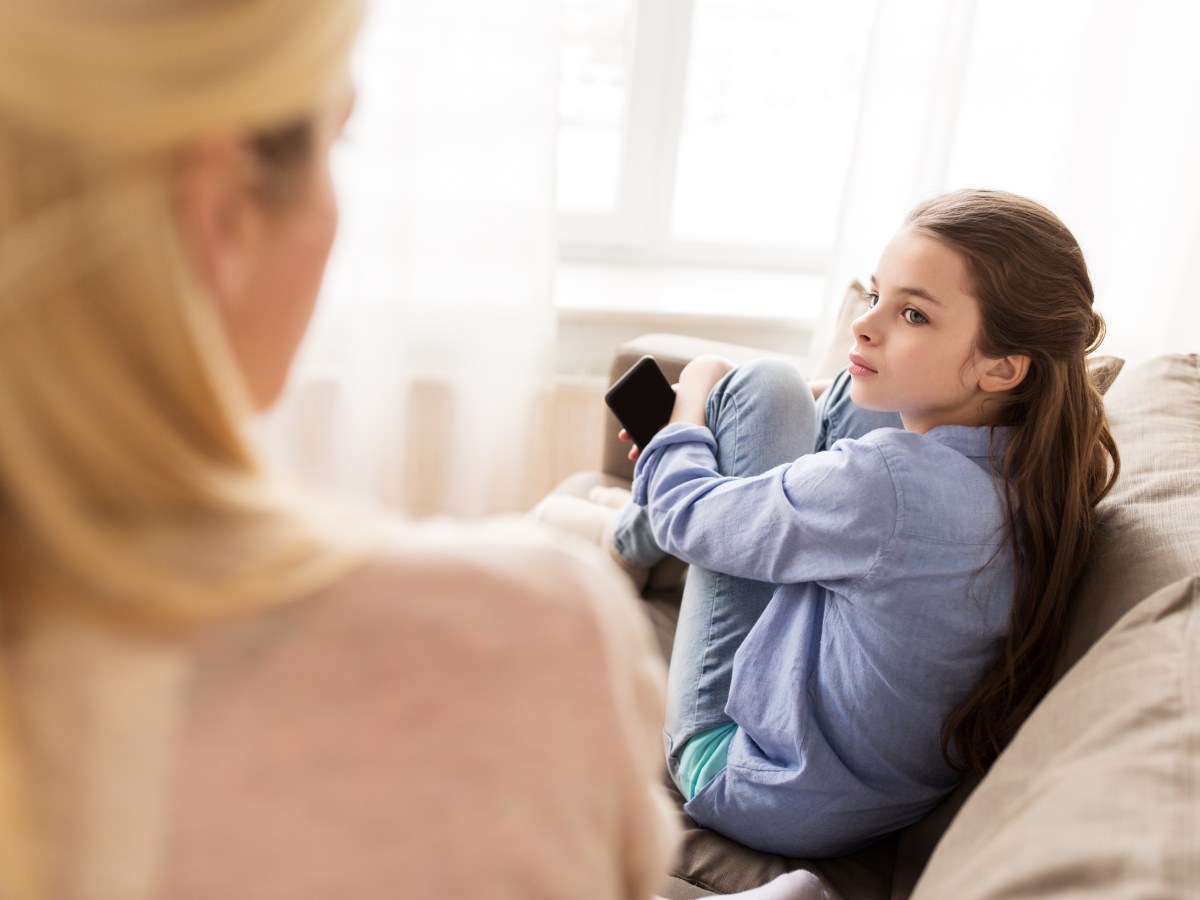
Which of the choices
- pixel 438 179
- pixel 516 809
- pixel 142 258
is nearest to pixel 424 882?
pixel 516 809

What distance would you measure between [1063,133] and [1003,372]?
3.97 feet

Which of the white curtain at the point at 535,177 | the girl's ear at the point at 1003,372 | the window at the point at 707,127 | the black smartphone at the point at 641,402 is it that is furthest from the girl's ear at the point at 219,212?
the window at the point at 707,127

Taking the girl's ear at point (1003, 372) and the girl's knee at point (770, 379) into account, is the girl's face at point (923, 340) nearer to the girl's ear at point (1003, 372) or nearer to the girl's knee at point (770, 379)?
the girl's ear at point (1003, 372)

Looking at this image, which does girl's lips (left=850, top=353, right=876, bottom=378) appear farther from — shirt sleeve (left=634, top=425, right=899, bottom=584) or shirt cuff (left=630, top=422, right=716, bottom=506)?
shirt cuff (left=630, top=422, right=716, bottom=506)

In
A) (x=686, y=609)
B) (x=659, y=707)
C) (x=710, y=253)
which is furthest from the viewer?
(x=710, y=253)

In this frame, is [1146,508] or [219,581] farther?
[1146,508]

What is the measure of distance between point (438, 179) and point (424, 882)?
1.72 meters

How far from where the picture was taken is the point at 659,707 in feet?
1.93

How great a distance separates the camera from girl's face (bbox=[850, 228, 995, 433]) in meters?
1.14

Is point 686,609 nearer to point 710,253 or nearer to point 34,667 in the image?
point 34,667

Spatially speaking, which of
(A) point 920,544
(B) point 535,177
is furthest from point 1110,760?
(B) point 535,177

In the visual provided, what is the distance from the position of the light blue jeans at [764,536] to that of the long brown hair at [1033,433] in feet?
0.91

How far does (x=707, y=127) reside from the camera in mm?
2480

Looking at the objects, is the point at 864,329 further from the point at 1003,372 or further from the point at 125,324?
the point at 125,324
